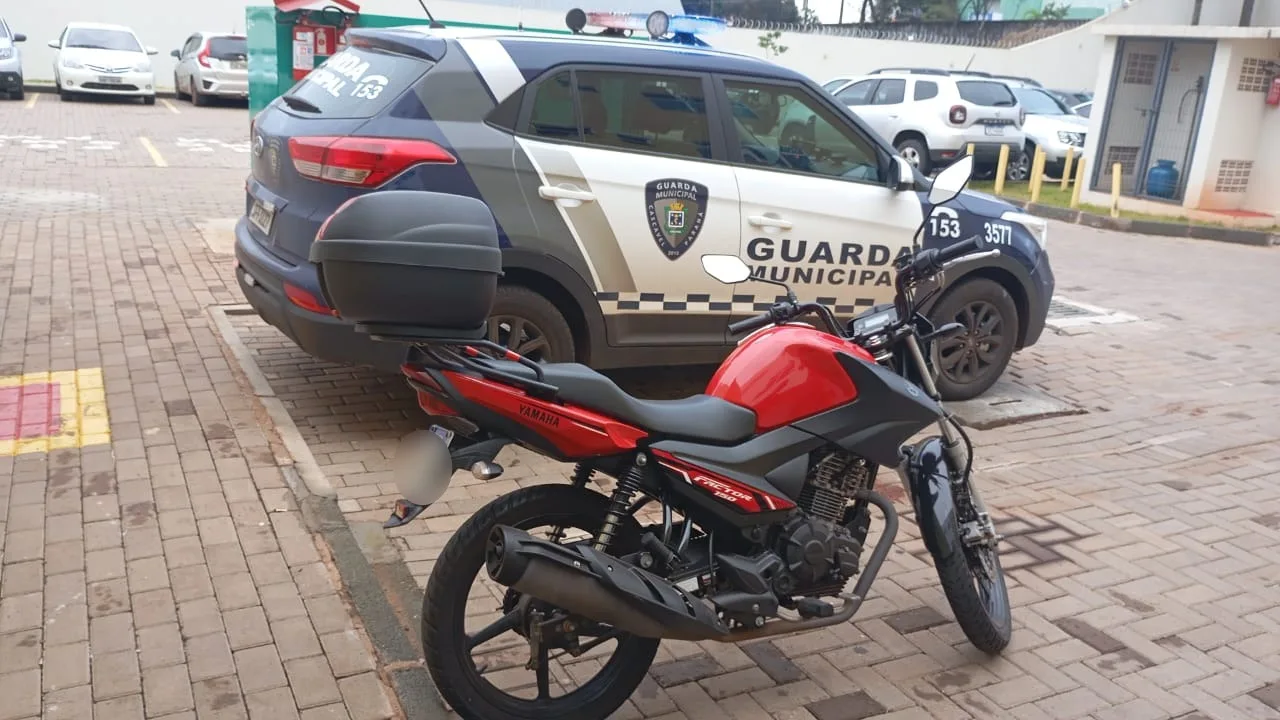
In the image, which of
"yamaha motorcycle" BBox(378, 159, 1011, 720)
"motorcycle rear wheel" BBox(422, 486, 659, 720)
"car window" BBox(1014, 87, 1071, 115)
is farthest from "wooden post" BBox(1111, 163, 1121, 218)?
"motorcycle rear wheel" BBox(422, 486, 659, 720)

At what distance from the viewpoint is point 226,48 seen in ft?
77.2

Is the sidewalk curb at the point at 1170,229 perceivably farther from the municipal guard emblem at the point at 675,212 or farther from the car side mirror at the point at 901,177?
the municipal guard emblem at the point at 675,212

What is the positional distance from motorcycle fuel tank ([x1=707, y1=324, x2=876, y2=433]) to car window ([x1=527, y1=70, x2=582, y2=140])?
233 cm

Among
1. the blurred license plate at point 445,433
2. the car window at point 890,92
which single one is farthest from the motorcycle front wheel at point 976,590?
the car window at point 890,92

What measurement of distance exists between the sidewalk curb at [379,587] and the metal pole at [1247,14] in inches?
573

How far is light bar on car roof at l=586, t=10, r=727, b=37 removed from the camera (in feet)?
23.0

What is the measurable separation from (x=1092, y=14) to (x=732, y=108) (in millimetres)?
43024

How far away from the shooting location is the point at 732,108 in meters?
5.65

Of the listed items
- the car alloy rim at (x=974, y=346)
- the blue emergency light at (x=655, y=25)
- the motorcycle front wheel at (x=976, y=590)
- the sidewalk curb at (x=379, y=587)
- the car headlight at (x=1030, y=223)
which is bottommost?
the sidewalk curb at (x=379, y=587)

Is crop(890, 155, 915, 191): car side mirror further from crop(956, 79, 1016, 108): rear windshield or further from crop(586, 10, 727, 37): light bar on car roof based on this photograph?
crop(956, 79, 1016, 108): rear windshield

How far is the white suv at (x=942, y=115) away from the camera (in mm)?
16844

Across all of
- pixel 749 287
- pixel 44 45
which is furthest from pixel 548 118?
pixel 44 45

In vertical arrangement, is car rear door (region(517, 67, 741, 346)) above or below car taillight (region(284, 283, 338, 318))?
above

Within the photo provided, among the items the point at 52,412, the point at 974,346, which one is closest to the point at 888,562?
the point at 974,346
